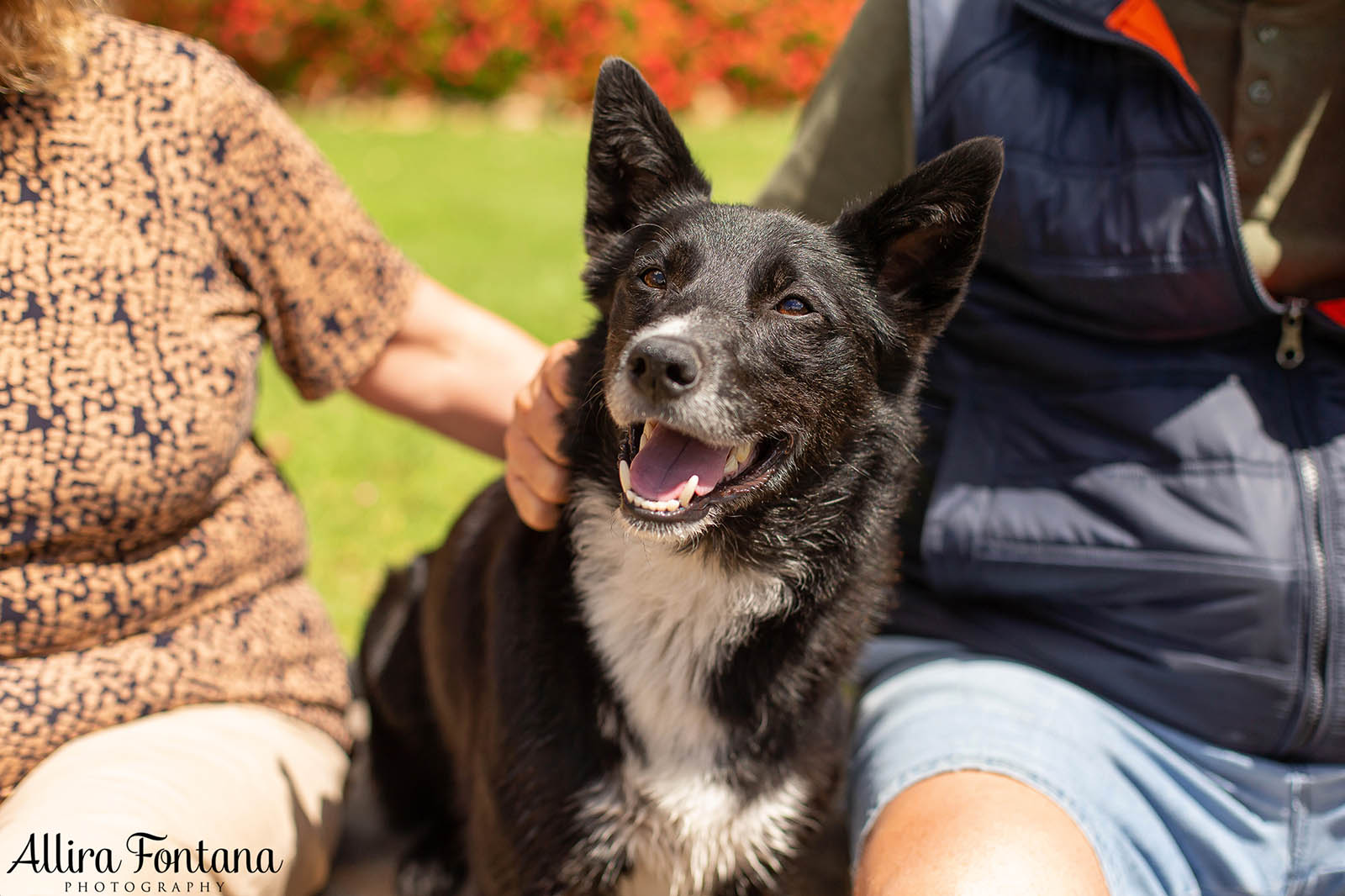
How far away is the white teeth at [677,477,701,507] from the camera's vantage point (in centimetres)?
176

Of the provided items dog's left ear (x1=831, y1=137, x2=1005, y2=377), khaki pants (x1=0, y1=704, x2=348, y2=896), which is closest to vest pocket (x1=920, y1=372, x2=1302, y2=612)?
dog's left ear (x1=831, y1=137, x2=1005, y2=377)

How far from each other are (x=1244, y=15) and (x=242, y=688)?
2.16 m

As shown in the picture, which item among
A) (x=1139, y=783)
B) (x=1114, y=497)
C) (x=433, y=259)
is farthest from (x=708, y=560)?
(x=433, y=259)

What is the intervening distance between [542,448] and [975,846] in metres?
0.96

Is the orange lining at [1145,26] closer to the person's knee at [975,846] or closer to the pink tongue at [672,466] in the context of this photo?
the pink tongue at [672,466]

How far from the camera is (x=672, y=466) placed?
71.5 inches

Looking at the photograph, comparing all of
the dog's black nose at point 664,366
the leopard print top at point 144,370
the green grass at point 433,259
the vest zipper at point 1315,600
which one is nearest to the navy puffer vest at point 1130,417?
the vest zipper at point 1315,600

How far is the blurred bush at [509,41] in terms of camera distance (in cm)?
1140

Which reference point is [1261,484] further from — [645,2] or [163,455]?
[645,2]

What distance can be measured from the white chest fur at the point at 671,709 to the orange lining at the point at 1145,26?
43.1 inches

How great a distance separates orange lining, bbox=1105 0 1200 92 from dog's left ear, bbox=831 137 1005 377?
1.21ft

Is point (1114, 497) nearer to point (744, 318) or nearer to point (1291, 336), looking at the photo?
point (1291, 336)

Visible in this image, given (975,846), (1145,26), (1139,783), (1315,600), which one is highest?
(1145,26)

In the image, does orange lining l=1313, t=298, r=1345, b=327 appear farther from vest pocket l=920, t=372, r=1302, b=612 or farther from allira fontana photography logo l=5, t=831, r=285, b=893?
allira fontana photography logo l=5, t=831, r=285, b=893
